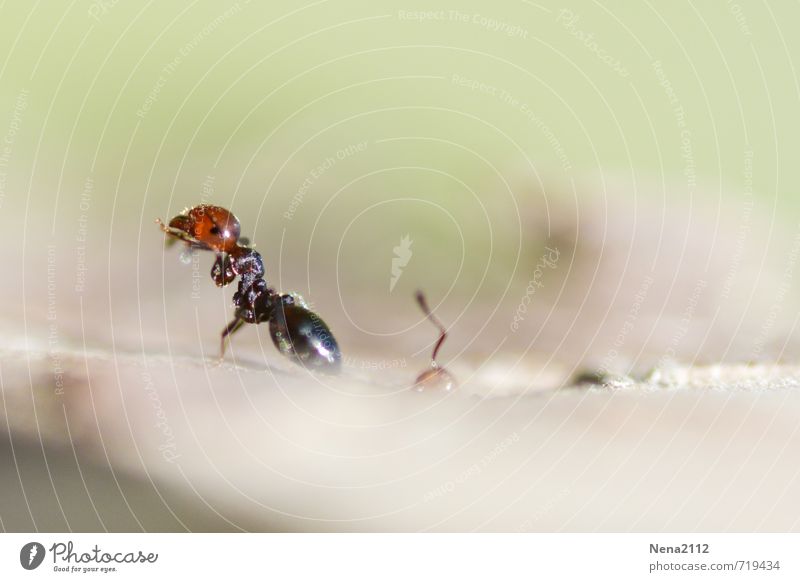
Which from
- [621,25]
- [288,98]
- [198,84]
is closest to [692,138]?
[621,25]

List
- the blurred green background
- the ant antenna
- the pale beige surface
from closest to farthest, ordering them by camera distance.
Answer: the pale beige surface < the ant antenna < the blurred green background

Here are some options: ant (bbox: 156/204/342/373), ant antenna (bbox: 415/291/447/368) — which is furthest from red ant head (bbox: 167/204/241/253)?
ant antenna (bbox: 415/291/447/368)

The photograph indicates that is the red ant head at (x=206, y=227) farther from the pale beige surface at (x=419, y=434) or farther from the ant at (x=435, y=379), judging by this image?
the ant at (x=435, y=379)

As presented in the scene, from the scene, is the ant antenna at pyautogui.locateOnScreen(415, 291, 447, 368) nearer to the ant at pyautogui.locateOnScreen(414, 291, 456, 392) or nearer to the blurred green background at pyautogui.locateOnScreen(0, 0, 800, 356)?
the ant at pyautogui.locateOnScreen(414, 291, 456, 392)

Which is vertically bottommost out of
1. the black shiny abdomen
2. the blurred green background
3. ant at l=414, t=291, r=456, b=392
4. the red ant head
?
ant at l=414, t=291, r=456, b=392

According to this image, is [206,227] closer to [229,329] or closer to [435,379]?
[229,329]

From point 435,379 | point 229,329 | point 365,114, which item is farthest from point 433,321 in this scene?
point 365,114
